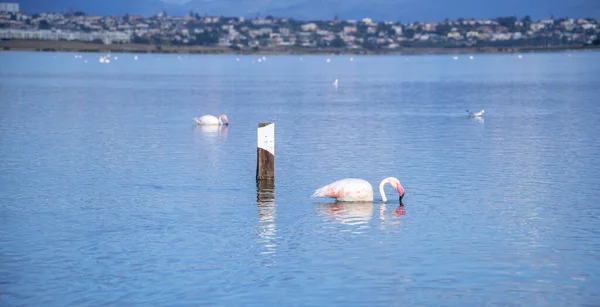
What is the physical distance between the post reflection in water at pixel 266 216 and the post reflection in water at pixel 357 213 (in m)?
1.03

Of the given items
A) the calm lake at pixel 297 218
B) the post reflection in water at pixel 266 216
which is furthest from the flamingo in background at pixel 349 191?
the post reflection in water at pixel 266 216

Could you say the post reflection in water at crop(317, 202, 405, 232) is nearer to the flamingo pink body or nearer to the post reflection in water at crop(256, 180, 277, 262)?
the flamingo pink body

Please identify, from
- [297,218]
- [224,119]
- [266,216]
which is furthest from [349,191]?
[224,119]

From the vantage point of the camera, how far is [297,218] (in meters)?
20.0

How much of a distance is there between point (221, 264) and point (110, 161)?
13.9m

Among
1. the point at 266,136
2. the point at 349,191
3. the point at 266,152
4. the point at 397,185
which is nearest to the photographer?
the point at 349,191

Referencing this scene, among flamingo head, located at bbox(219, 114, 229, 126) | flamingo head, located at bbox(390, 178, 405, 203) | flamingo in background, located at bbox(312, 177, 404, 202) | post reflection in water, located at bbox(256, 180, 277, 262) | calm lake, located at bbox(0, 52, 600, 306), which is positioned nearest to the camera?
calm lake, located at bbox(0, 52, 600, 306)

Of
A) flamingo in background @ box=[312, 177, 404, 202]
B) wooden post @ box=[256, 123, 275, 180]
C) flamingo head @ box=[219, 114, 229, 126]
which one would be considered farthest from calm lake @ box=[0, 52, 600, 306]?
flamingo head @ box=[219, 114, 229, 126]

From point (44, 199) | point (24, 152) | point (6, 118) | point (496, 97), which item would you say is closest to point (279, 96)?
point (496, 97)

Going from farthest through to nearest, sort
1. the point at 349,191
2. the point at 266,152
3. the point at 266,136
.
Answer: the point at 266,152
the point at 266,136
the point at 349,191

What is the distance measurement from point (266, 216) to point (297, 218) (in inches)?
26.4

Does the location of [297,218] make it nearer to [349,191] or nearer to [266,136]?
[349,191]

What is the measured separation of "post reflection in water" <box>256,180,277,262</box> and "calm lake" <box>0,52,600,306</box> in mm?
55

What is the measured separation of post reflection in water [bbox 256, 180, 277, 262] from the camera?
17703 mm
